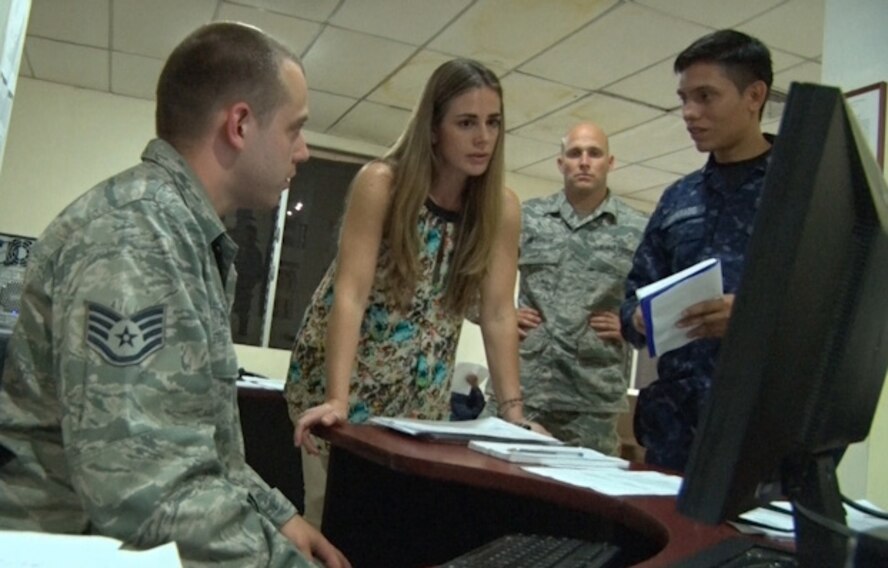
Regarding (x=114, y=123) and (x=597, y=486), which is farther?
(x=114, y=123)

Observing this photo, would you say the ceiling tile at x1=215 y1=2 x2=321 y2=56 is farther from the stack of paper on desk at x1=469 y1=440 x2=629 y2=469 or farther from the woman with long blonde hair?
the stack of paper on desk at x1=469 y1=440 x2=629 y2=469

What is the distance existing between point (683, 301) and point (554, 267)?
3.81 feet

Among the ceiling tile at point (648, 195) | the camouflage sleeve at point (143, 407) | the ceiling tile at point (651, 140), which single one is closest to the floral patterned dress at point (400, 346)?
the camouflage sleeve at point (143, 407)

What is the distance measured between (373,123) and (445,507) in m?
4.21

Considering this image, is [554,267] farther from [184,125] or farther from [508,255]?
[184,125]

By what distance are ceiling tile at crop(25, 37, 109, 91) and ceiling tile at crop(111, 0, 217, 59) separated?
26 centimetres

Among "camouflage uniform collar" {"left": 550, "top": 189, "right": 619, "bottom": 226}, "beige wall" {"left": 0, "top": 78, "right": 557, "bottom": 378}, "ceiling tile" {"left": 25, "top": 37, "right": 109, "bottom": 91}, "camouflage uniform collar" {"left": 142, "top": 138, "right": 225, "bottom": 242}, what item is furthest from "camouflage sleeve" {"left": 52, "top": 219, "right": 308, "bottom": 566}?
"beige wall" {"left": 0, "top": 78, "right": 557, "bottom": 378}

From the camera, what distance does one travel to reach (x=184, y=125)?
39.6 inches

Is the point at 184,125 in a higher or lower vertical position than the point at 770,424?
higher

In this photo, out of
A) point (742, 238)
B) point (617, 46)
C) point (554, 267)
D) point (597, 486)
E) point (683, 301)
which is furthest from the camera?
point (617, 46)

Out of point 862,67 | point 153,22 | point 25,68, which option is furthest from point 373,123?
point 862,67

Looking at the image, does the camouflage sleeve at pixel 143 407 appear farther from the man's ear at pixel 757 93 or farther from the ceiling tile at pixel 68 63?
the ceiling tile at pixel 68 63

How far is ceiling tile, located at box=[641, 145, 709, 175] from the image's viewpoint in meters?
5.01

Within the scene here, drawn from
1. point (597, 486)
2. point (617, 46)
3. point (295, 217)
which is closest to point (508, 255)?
point (597, 486)
